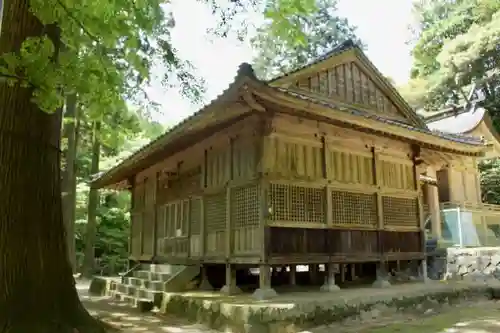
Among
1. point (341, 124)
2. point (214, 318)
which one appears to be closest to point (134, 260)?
point (214, 318)

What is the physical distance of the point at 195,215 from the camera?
33.6 ft

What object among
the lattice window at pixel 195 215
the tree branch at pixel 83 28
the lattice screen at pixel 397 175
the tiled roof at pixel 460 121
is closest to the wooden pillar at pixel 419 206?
the lattice screen at pixel 397 175

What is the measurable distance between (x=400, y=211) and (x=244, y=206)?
4225mm

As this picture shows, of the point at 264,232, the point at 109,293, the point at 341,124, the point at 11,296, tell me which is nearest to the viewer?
the point at 11,296

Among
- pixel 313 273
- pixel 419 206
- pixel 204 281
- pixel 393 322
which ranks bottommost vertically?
pixel 393 322

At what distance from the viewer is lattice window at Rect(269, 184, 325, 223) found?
26.5ft

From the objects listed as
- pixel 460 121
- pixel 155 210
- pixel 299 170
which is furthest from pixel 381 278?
pixel 460 121

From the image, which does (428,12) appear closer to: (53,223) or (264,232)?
(264,232)

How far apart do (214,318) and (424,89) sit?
2651 cm

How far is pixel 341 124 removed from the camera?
352 inches

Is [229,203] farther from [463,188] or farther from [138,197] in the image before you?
[463,188]

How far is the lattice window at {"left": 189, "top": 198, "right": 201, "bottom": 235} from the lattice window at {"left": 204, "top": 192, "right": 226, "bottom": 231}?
17.4 inches

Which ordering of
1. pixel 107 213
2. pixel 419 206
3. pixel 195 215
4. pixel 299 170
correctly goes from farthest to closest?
pixel 107 213, pixel 419 206, pixel 195 215, pixel 299 170

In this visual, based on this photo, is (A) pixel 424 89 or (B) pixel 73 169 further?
(A) pixel 424 89
